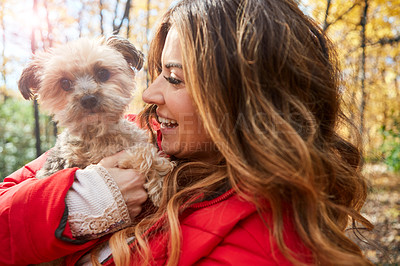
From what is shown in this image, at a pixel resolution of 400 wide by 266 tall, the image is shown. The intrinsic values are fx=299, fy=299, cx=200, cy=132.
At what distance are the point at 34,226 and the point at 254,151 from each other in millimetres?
1271

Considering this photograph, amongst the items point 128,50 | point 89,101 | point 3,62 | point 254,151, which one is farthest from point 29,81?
point 3,62

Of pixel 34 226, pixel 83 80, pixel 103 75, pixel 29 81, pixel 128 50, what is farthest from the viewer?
pixel 128 50

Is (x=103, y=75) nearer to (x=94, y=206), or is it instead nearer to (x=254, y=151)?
(x=94, y=206)

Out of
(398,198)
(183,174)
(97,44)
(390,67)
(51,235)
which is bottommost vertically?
(398,198)

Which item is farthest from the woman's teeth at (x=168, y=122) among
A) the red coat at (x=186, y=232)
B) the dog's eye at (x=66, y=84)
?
the dog's eye at (x=66, y=84)

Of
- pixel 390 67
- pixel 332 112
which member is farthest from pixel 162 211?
pixel 390 67

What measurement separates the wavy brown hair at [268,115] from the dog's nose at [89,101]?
1120 mm

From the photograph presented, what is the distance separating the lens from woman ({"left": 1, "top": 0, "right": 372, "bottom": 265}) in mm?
1552

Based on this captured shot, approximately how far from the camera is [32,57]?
3.10 m

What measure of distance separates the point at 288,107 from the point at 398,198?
985 centimetres

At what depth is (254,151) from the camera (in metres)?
1.65

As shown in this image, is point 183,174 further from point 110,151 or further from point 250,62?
point 250,62

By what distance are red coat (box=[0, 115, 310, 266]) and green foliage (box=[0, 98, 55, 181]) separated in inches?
259

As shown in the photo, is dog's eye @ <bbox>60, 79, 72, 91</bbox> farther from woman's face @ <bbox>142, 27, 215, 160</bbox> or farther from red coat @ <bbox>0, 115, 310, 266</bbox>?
red coat @ <bbox>0, 115, 310, 266</bbox>
